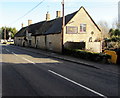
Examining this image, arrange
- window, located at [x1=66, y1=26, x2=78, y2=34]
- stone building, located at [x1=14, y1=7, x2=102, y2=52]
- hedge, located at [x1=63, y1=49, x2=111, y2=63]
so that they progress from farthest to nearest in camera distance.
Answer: window, located at [x1=66, y1=26, x2=78, y2=34], stone building, located at [x1=14, y1=7, x2=102, y2=52], hedge, located at [x1=63, y1=49, x2=111, y2=63]

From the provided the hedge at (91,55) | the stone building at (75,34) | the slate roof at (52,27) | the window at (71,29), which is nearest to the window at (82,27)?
the stone building at (75,34)

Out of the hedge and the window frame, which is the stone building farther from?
the hedge

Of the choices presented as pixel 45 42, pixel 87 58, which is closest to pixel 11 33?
pixel 45 42

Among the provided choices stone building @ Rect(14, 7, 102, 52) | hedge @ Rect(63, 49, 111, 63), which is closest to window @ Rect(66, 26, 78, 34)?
stone building @ Rect(14, 7, 102, 52)

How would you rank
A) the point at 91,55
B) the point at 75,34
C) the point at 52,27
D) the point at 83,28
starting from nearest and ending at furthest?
the point at 91,55 → the point at 75,34 → the point at 83,28 → the point at 52,27

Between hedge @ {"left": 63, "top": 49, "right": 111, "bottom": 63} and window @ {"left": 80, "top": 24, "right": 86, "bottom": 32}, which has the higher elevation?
window @ {"left": 80, "top": 24, "right": 86, "bottom": 32}

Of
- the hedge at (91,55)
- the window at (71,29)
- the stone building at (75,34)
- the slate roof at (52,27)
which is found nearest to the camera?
the hedge at (91,55)

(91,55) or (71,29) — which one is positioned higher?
(71,29)

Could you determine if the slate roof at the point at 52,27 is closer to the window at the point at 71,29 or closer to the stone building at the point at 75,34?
the stone building at the point at 75,34

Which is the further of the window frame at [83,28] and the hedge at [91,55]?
the window frame at [83,28]

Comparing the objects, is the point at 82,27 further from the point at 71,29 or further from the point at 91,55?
the point at 91,55

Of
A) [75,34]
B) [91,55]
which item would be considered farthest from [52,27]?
[91,55]

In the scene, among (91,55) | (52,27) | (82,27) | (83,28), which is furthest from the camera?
(52,27)

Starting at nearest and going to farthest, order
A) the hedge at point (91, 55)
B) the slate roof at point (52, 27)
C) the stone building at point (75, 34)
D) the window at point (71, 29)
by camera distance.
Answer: the hedge at point (91, 55) < the stone building at point (75, 34) < the window at point (71, 29) < the slate roof at point (52, 27)
